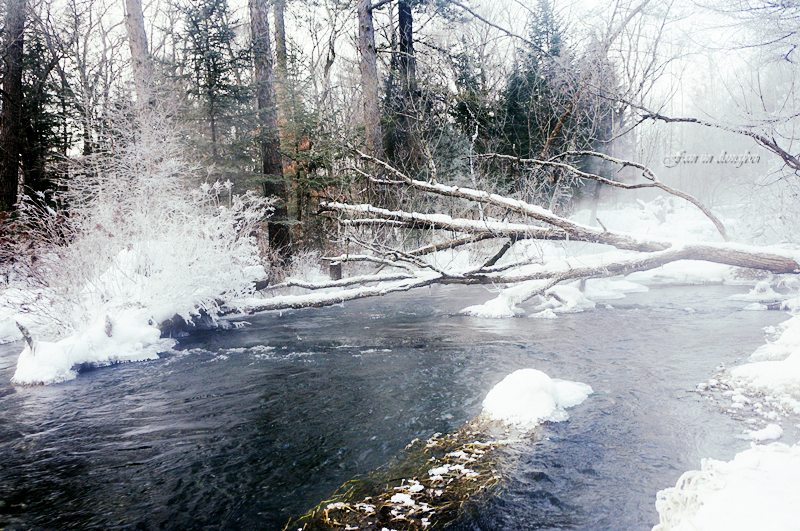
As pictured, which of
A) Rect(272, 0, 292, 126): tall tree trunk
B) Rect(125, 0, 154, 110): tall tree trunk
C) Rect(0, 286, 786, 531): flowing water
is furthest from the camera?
Rect(272, 0, 292, 126): tall tree trunk

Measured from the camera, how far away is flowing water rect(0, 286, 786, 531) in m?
4.07

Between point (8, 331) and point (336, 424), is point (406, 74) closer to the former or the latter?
point (8, 331)

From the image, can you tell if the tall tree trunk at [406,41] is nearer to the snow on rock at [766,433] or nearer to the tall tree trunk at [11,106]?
the tall tree trunk at [11,106]

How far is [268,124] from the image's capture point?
54.1 feet

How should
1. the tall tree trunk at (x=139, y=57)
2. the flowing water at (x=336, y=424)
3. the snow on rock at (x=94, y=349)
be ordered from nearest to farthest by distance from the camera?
the flowing water at (x=336, y=424) < the snow on rock at (x=94, y=349) < the tall tree trunk at (x=139, y=57)

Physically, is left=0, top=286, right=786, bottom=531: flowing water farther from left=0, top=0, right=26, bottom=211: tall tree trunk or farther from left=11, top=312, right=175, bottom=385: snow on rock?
left=0, top=0, right=26, bottom=211: tall tree trunk

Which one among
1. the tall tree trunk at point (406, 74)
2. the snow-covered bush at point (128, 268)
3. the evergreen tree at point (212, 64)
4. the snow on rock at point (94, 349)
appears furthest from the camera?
the tall tree trunk at point (406, 74)

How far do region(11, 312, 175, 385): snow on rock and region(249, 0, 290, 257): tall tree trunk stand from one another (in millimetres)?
6726

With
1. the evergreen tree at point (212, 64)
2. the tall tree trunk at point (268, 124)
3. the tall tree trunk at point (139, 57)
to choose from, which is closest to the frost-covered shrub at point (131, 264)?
the tall tree trunk at point (139, 57)

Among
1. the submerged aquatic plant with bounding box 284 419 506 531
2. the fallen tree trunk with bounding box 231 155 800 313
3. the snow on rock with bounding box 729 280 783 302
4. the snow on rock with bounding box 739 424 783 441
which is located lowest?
the snow on rock with bounding box 739 424 783 441

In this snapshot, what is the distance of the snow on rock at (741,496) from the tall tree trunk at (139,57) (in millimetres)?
16099

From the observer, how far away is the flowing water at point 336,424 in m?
4.07

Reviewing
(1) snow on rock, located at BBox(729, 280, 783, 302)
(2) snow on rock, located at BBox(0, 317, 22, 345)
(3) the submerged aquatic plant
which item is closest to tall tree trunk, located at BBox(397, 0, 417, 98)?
(1) snow on rock, located at BBox(729, 280, 783, 302)

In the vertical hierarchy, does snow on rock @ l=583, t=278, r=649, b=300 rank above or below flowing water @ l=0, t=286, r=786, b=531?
above
